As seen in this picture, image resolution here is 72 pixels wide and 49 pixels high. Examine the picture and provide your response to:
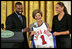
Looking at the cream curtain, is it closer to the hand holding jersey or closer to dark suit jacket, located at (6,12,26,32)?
dark suit jacket, located at (6,12,26,32)

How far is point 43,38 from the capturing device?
1470 mm

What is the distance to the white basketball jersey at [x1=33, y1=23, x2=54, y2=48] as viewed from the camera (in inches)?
57.6

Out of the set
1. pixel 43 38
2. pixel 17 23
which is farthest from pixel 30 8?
pixel 43 38

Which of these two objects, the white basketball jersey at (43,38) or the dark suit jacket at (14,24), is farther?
the dark suit jacket at (14,24)

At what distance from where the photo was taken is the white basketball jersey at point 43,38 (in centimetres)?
146

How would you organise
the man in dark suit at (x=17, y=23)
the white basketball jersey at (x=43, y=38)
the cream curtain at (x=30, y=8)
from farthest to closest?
the cream curtain at (x=30, y=8) < the man in dark suit at (x=17, y=23) < the white basketball jersey at (x=43, y=38)

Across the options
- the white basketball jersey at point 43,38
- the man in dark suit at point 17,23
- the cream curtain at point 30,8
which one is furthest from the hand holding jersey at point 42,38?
the cream curtain at point 30,8

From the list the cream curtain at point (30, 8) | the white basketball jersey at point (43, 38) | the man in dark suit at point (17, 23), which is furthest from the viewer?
the cream curtain at point (30, 8)

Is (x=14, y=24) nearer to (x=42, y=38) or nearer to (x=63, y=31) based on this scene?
(x=42, y=38)

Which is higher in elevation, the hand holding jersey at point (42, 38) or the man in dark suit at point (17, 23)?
the man in dark suit at point (17, 23)

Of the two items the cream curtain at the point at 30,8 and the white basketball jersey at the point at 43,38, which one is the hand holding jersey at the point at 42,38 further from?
the cream curtain at the point at 30,8

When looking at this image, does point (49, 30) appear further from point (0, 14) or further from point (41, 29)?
point (0, 14)

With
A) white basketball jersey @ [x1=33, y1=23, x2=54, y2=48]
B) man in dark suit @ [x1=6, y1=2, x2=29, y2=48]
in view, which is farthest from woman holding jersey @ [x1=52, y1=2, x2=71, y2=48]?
man in dark suit @ [x1=6, y1=2, x2=29, y2=48]

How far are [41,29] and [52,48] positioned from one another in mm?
212
